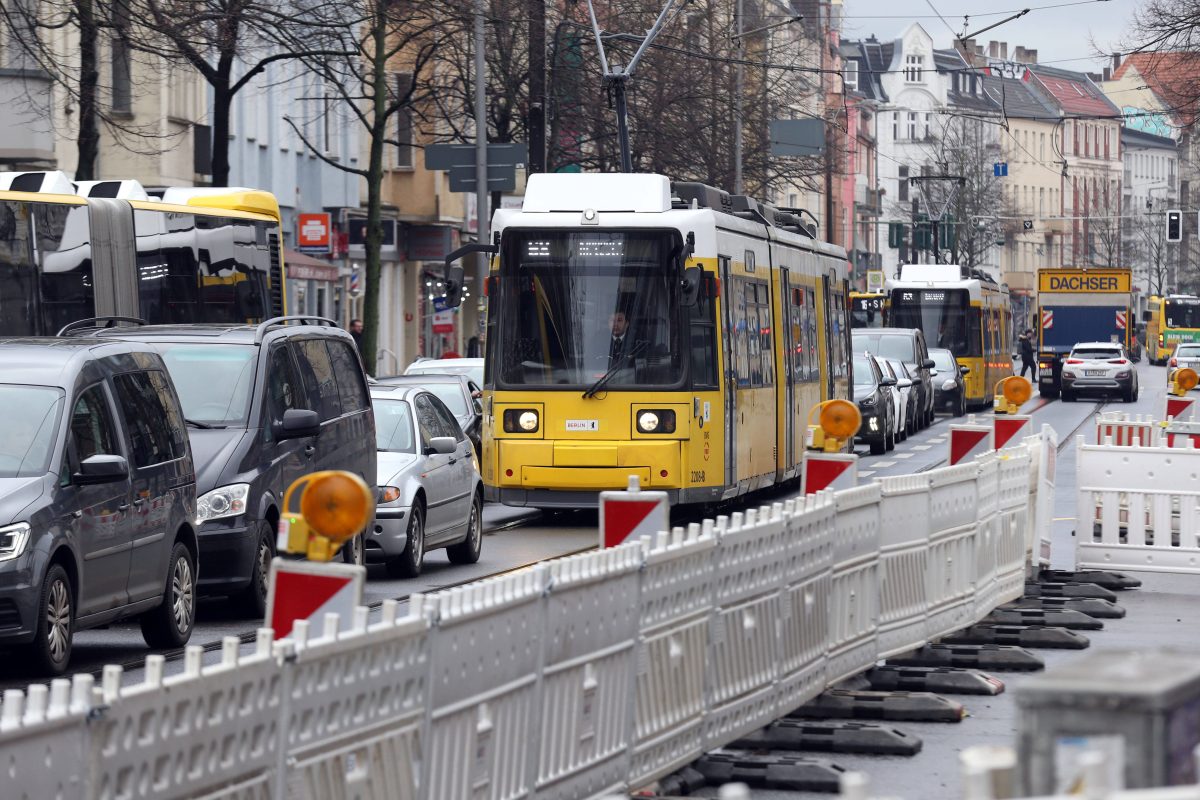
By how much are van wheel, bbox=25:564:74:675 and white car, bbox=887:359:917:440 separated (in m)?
29.5

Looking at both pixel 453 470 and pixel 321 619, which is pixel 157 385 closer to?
pixel 453 470

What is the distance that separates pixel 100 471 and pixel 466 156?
80.1ft

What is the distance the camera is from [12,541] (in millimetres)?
11289

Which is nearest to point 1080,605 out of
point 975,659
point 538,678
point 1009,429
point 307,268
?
point 975,659

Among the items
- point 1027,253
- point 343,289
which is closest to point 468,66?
point 343,289

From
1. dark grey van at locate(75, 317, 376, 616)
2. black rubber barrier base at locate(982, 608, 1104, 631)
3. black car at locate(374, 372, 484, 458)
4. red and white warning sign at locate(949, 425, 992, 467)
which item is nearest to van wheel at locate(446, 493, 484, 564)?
dark grey van at locate(75, 317, 376, 616)

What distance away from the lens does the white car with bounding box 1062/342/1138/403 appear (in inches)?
2426

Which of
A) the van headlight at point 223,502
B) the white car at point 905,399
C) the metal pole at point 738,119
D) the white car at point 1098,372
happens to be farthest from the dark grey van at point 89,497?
the white car at point 1098,372

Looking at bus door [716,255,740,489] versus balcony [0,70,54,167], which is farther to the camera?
balcony [0,70,54,167]

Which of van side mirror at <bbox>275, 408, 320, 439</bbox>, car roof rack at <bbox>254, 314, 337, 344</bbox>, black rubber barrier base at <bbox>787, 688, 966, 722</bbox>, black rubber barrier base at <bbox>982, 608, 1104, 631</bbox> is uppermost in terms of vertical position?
car roof rack at <bbox>254, 314, 337, 344</bbox>

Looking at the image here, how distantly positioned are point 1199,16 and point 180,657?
26885mm

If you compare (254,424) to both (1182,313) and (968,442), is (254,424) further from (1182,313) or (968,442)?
(1182,313)

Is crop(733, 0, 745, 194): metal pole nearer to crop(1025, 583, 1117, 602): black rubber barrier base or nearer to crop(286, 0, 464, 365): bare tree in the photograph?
crop(286, 0, 464, 365): bare tree

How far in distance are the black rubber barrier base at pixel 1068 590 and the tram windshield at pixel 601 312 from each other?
5.60 meters
